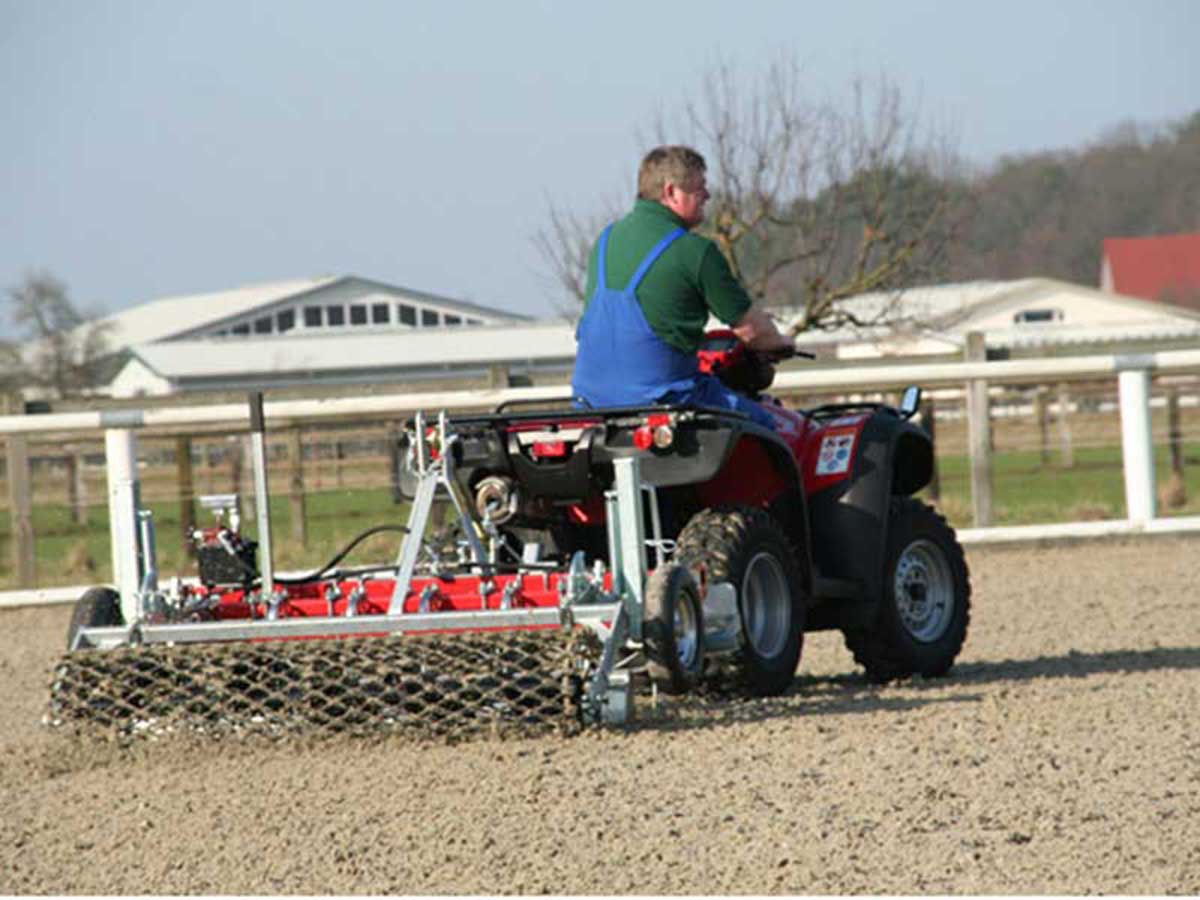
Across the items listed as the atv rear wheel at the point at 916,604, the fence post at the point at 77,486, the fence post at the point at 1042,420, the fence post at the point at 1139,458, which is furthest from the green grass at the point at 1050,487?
the atv rear wheel at the point at 916,604

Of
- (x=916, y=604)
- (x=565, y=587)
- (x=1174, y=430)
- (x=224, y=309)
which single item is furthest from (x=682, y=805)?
(x=224, y=309)

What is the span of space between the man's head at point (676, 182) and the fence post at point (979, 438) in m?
7.36

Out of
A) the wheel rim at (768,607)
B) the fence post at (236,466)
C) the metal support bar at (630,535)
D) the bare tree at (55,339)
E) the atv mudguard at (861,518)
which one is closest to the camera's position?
the metal support bar at (630,535)

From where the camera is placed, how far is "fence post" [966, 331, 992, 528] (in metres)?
14.3

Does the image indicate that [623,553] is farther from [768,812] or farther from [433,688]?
[768,812]

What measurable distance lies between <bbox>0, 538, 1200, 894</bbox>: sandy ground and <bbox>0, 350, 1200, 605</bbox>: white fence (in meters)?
5.93

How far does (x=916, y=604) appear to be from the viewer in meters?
8.24

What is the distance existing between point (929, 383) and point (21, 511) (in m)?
5.82

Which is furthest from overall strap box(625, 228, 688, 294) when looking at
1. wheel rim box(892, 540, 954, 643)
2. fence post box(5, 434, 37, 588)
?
fence post box(5, 434, 37, 588)

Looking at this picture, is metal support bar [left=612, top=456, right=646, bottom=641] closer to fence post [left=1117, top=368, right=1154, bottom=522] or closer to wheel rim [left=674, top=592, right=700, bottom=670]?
wheel rim [left=674, top=592, right=700, bottom=670]

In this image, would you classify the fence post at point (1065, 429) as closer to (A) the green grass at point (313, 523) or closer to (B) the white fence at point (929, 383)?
(A) the green grass at point (313, 523)

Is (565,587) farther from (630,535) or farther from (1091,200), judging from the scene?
(1091,200)

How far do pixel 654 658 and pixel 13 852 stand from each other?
1.94 metres

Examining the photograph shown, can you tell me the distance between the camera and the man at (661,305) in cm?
712
